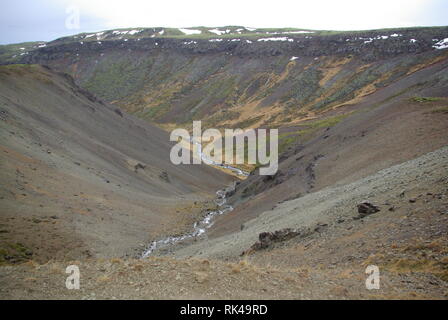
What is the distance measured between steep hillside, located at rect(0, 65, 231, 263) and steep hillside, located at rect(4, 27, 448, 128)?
165 feet

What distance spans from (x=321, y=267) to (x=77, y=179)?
29.0 meters

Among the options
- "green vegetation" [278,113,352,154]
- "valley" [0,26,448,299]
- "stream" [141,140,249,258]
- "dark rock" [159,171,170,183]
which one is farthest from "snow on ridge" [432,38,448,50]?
"dark rock" [159,171,170,183]

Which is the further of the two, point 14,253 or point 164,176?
point 164,176

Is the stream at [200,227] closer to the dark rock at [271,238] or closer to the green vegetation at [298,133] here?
the dark rock at [271,238]

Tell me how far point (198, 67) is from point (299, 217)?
143 metres

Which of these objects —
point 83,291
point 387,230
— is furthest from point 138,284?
point 387,230

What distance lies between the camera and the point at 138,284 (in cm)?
1062

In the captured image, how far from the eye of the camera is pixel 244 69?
140m

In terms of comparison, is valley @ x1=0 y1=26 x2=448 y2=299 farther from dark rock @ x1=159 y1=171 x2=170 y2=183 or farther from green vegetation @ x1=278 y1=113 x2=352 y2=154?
green vegetation @ x1=278 y1=113 x2=352 y2=154

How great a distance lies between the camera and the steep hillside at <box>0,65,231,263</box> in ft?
79.1

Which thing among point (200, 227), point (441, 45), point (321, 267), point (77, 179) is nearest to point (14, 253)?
point (77, 179)

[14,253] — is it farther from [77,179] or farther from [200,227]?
[200,227]
